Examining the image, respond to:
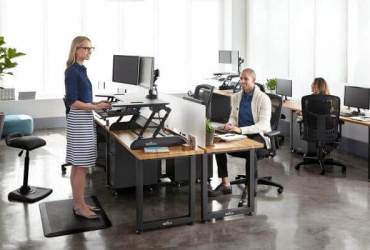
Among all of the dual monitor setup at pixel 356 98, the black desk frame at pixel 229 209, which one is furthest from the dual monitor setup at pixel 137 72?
the dual monitor setup at pixel 356 98

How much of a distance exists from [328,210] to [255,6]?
6.08 meters

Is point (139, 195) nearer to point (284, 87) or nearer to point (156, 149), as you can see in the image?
point (156, 149)

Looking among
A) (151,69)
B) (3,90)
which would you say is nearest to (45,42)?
(3,90)

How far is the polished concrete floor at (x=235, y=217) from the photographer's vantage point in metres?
3.61

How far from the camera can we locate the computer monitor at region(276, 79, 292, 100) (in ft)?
25.0

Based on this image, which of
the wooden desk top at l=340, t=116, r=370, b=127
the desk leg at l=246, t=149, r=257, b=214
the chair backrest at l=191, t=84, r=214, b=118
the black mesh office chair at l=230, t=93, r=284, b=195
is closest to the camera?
the desk leg at l=246, t=149, r=257, b=214

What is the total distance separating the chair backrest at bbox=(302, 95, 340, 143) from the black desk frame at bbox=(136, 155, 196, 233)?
234 cm

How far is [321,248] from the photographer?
11.4ft

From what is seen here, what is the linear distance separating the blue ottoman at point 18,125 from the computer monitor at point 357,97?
520cm

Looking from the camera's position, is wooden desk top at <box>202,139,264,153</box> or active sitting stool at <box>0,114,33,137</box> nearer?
wooden desk top at <box>202,139,264,153</box>

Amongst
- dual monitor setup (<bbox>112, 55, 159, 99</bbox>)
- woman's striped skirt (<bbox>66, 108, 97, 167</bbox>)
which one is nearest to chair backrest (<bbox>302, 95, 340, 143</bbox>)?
dual monitor setup (<bbox>112, 55, 159, 99</bbox>)

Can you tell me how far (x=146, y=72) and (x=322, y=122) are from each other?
2.27 metres

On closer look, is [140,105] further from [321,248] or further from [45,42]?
[45,42]

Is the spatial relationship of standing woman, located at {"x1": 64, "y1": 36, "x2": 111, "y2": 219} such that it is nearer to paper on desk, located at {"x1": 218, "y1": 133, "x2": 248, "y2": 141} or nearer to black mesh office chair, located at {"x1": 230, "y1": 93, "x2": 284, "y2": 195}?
paper on desk, located at {"x1": 218, "y1": 133, "x2": 248, "y2": 141}
